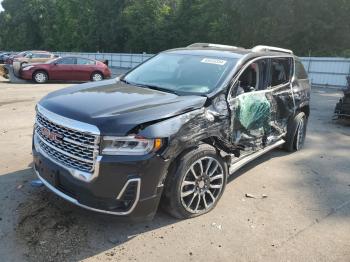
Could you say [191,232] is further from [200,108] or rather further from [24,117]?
[24,117]

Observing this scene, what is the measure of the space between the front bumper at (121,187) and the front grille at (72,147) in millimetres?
100

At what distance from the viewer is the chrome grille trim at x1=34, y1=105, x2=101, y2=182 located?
138 inches

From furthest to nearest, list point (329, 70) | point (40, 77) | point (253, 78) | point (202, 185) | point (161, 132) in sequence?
point (329, 70)
point (40, 77)
point (253, 78)
point (202, 185)
point (161, 132)

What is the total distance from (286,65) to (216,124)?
2.72 meters

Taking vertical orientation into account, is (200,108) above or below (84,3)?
below

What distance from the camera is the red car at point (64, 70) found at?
17781 millimetres

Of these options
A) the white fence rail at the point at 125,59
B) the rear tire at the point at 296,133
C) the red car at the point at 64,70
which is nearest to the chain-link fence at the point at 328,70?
the red car at the point at 64,70

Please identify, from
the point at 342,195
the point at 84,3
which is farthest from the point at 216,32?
the point at 342,195

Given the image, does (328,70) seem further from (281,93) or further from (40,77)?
(281,93)

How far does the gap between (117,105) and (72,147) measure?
606mm

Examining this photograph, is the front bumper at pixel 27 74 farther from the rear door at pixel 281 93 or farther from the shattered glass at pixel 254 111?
the shattered glass at pixel 254 111

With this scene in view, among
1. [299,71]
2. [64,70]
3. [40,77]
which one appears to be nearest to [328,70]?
[64,70]

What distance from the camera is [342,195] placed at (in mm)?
5238

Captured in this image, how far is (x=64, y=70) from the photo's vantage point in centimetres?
1805
